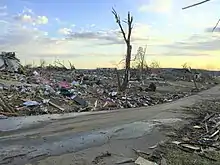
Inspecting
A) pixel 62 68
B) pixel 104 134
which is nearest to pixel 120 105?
pixel 104 134

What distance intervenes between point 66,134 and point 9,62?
20.1 meters

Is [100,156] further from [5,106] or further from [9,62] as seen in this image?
[9,62]

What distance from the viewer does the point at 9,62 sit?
28547mm

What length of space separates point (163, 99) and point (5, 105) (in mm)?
11645

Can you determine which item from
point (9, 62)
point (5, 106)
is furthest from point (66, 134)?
point (9, 62)

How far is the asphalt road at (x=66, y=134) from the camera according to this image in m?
7.64

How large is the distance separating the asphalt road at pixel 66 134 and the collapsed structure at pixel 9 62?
15875 millimetres

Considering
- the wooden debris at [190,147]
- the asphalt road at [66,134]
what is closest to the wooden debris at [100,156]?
the asphalt road at [66,134]

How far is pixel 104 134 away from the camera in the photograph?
32.5 ft

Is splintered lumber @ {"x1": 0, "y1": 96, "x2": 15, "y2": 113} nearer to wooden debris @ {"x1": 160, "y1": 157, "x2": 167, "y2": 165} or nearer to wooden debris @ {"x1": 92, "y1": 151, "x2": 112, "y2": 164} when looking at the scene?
wooden debris @ {"x1": 92, "y1": 151, "x2": 112, "y2": 164}

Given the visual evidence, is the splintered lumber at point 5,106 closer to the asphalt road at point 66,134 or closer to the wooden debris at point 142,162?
the asphalt road at point 66,134

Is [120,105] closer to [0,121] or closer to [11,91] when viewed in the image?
[11,91]

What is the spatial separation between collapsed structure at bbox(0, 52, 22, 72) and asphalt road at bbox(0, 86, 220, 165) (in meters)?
15.9

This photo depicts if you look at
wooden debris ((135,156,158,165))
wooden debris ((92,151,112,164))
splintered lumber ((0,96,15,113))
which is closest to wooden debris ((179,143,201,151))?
wooden debris ((135,156,158,165))
